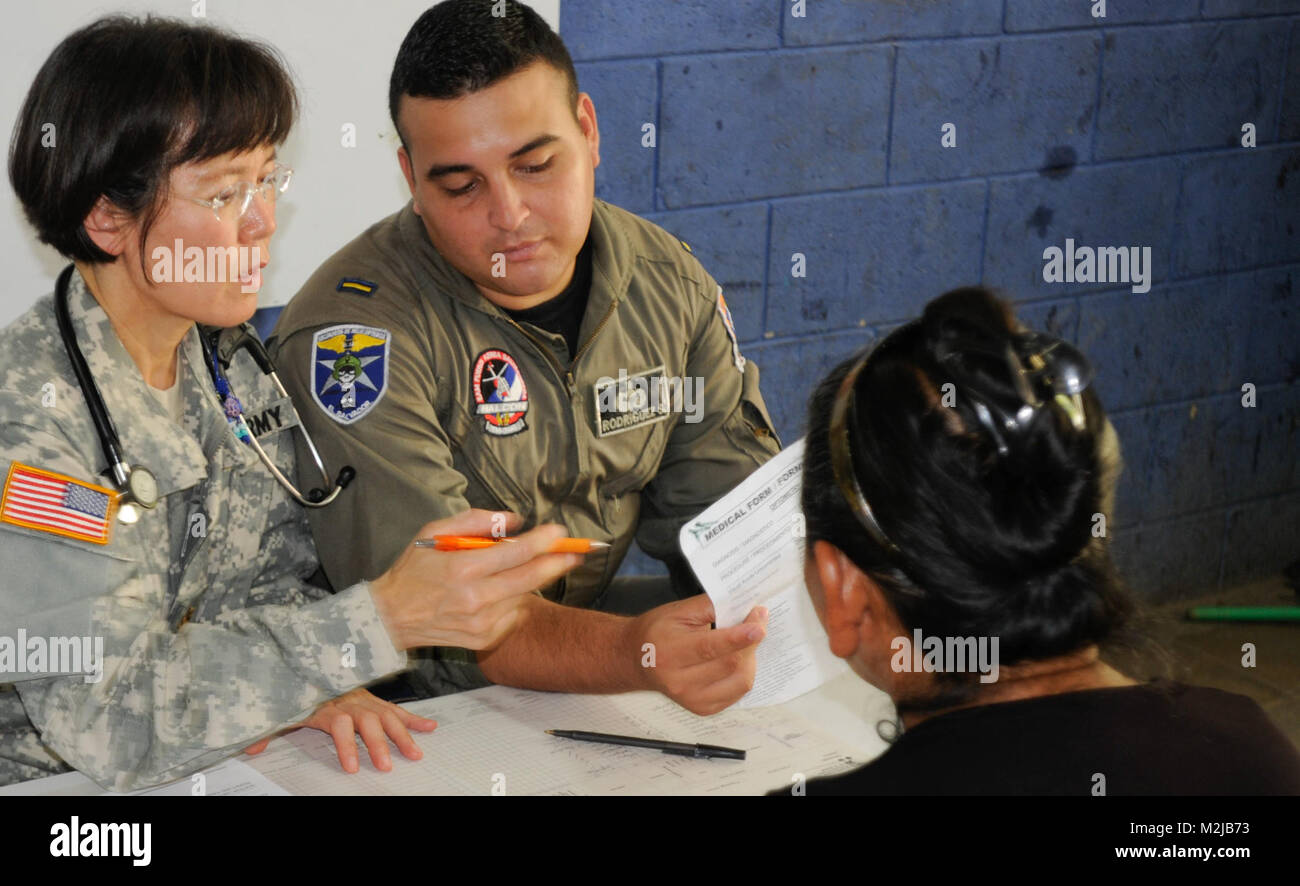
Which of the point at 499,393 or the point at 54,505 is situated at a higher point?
the point at 499,393

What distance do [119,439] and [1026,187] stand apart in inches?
86.2

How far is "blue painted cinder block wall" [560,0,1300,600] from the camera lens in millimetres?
2619

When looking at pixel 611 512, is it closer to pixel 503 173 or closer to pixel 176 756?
pixel 503 173

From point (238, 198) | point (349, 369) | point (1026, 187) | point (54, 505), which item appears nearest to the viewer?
point (54, 505)

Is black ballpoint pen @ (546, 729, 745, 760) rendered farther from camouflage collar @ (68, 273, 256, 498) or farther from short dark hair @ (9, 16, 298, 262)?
short dark hair @ (9, 16, 298, 262)

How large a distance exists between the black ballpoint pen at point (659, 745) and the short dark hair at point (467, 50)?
874 millimetres

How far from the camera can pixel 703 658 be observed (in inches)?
60.9

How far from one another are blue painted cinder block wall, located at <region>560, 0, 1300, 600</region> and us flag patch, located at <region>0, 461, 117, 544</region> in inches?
52.9

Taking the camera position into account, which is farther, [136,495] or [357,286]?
[357,286]

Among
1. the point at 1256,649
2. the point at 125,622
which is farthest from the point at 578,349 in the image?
the point at 1256,649

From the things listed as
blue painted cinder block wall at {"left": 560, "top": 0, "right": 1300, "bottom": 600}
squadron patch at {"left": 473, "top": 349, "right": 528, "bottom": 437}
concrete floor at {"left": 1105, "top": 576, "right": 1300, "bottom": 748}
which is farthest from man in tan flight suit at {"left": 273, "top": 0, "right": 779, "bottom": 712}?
concrete floor at {"left": 1105, "top": 576, "right": 1300, "bottom": 748}

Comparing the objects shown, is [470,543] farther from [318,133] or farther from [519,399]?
[318,133]

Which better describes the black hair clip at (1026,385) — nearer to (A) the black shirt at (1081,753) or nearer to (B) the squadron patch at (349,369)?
(A) the black shirt at (1081,753)

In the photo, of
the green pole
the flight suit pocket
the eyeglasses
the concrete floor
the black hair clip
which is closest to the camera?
the black hair clip
